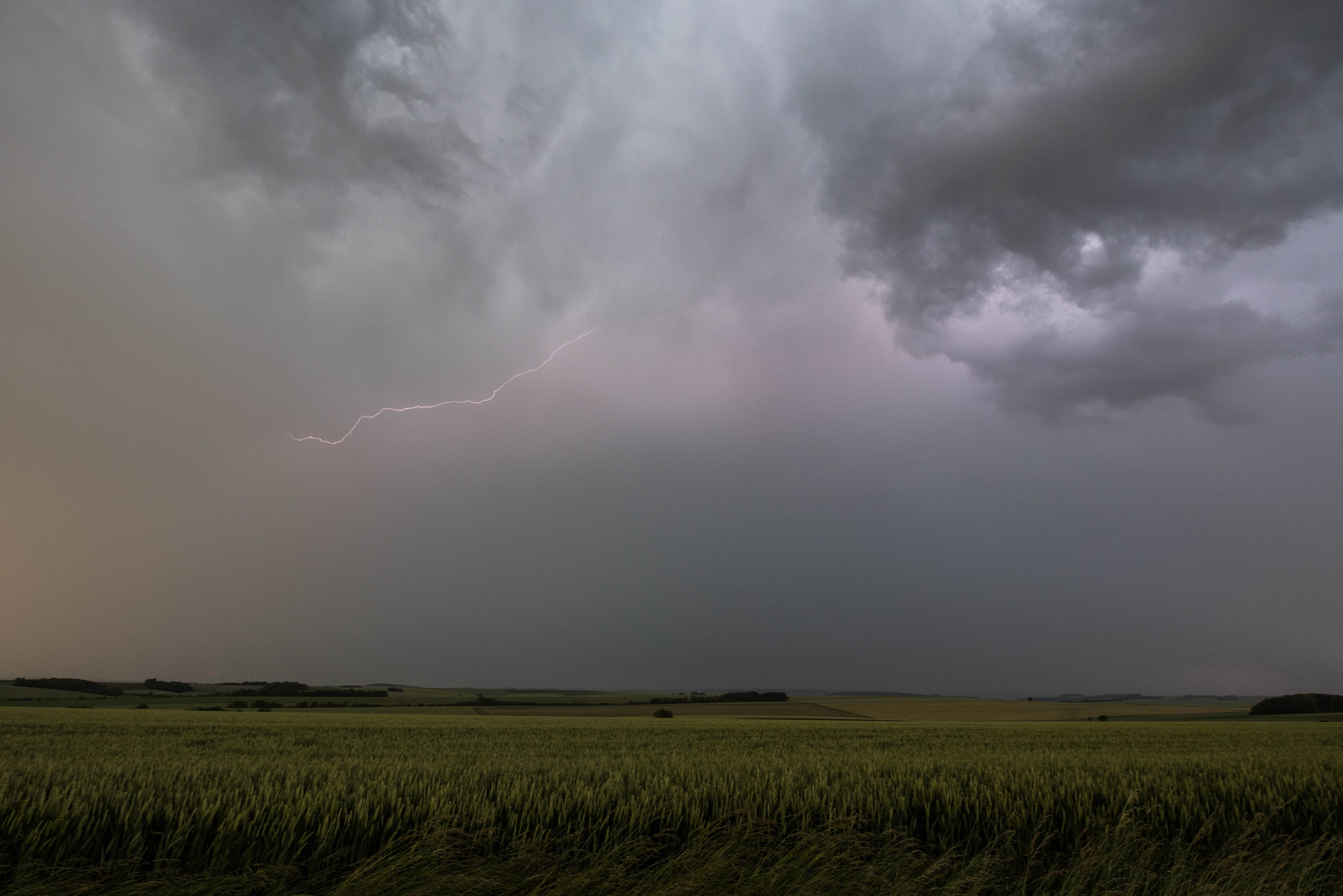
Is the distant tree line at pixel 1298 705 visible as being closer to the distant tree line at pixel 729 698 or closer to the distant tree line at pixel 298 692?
the distant tree line at pixel 729 698

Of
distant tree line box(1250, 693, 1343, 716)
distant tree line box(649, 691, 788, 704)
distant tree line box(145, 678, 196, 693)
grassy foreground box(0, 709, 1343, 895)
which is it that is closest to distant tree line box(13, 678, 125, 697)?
distant tree line box(145, 678, 196, 693)

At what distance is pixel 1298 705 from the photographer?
76.8 metres

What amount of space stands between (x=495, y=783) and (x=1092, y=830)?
7964 millimetres

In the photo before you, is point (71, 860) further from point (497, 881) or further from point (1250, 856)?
point (1250, 856)

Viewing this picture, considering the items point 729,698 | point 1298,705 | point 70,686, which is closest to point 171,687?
point 70,686

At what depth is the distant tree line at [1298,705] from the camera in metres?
75.8

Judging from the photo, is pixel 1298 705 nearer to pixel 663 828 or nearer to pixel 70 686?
pixel 663 828

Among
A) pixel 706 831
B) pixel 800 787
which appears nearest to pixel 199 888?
pixel 706 831

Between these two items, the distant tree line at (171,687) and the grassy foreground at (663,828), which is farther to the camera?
the distant tree line at (171,687)

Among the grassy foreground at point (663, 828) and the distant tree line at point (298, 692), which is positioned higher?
the grassy foreground at point (663, 828)

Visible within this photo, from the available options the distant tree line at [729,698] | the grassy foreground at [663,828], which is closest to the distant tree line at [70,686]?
the distant tree line at [729,698]

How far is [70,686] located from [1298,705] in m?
162

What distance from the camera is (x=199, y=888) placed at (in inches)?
219

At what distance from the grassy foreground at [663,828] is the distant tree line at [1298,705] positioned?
8867 centimetres
